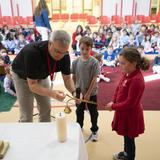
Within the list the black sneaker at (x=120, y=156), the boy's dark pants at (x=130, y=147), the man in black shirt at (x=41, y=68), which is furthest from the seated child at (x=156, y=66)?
the man in black shirt at (x=41, y=68)

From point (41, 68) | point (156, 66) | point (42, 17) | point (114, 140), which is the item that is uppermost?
point (42, 17)

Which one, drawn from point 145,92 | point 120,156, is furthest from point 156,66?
point 120,156

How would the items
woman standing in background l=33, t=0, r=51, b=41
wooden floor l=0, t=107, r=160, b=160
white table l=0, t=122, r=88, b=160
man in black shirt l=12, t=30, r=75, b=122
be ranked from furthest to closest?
1. woman standing in background l=33, t=0, r=51, b=41
2. wooden floor l=0, t=107, r=160, b=160
3. man in black shirt l=12, t=30, r=75, b=122
4. white table l=0, t=122, r=88, b=160

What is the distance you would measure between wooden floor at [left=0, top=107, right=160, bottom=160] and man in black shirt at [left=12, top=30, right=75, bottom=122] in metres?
0.67

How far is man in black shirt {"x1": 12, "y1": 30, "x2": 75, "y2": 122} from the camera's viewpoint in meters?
1.84

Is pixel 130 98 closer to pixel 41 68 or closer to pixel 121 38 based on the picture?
pixel 41 68

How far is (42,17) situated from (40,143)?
4469 mm

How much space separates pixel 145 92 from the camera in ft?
14.1

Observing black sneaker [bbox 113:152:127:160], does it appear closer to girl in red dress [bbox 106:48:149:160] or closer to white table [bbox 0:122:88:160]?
girl in red dress [bbox 106:48:149:160]

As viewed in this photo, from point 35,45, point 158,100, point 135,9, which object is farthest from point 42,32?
point 135,9

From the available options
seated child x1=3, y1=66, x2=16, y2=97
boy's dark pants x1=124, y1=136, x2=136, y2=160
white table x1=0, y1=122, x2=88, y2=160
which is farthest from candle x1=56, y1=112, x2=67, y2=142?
seated child x1=3, y1=66, x2=16, y2=97

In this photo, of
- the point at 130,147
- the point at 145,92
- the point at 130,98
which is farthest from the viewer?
the point at 145,92

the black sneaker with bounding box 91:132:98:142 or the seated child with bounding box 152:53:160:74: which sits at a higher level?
the seated child with bounding box 152:53:160:74

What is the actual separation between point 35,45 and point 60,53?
300mm
